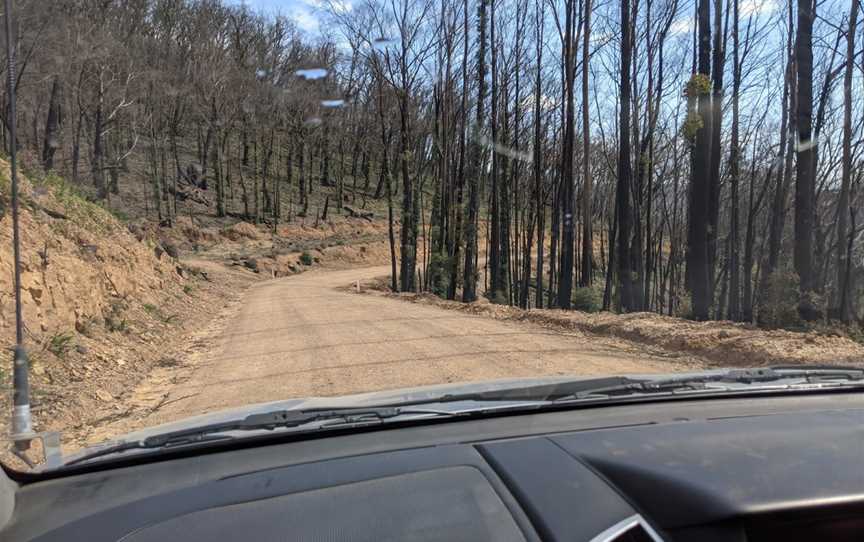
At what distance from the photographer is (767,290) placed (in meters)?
14.4

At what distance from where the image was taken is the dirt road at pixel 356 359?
7.33 metres

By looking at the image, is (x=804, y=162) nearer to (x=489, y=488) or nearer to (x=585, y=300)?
(x=585, y=300)

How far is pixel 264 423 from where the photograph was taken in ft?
8.63

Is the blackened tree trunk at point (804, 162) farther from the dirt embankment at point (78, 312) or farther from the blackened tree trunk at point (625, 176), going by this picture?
the dirt embankment at point (78, 312)

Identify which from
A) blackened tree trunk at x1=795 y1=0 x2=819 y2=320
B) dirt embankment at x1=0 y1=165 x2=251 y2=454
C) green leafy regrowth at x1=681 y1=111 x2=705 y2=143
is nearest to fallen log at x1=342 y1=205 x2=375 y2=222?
dirt embankment at x1=0 y1=165 x2=251 y2=454

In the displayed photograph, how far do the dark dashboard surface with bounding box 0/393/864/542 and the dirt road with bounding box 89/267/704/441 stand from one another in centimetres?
450

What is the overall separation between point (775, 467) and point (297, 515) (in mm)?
1474

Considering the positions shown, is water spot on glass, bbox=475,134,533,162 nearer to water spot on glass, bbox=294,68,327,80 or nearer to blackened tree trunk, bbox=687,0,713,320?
blackened tree trunk, bbox=687,0,713,320

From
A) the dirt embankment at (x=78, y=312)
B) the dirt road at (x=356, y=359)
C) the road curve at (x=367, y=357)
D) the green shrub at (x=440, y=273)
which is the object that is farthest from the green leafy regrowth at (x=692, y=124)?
the dirt embankment at (x=78, y=312)

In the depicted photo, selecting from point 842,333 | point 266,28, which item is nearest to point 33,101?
point 266,28

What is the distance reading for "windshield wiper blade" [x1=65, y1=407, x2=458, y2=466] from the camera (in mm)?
2469

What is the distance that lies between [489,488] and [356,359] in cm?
771

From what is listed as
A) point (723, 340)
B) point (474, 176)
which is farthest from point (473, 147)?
point (723, 340)

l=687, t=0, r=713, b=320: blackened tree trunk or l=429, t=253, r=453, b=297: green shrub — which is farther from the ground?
l=687, t=0, r=713, b=320: blackened tree trunk
